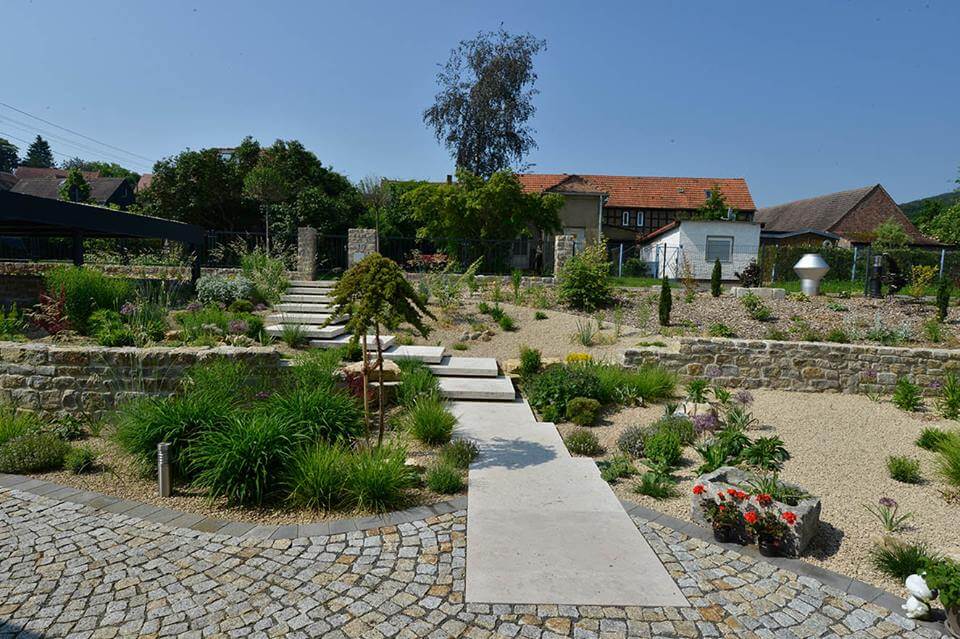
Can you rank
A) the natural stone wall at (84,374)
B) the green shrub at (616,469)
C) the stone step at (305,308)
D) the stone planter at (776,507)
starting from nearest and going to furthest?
the stone planter at (776,507) → the green shrub at (616,469) → the natural stone wall at (84,374) → the stone step at (305,308)

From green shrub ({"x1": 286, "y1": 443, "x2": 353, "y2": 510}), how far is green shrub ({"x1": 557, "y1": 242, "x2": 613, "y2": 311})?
9.25 meters

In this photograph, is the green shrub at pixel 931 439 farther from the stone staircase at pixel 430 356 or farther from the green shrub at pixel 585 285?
the green shrub at pixel 585 285

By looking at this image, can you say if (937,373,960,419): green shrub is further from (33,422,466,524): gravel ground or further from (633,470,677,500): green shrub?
(33,422,466,524): gravel ground

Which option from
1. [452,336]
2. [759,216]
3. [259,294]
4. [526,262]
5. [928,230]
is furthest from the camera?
[759,216]

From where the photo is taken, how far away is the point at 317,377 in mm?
6621

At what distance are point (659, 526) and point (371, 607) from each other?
224 centimetres

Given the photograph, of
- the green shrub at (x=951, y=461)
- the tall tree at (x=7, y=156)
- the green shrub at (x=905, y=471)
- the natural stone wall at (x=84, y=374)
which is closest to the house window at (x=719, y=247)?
the green shrub at (x=951, y=461)

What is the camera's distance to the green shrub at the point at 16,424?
5453 millimetres

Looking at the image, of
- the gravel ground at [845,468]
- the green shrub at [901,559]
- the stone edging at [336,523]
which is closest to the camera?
the green shrub at [901,559]

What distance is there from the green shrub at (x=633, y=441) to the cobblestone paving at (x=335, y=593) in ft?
5.43

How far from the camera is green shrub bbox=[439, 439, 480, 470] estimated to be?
520 cm

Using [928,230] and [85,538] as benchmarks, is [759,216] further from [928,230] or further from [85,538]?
[85,538]

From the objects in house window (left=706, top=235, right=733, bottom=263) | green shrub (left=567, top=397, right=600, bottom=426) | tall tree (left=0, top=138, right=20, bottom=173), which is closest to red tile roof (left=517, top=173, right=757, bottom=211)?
house window (left=706, top=235, right=733, bottom=263)

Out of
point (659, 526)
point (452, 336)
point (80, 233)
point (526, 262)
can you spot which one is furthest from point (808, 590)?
point (526, 262)
